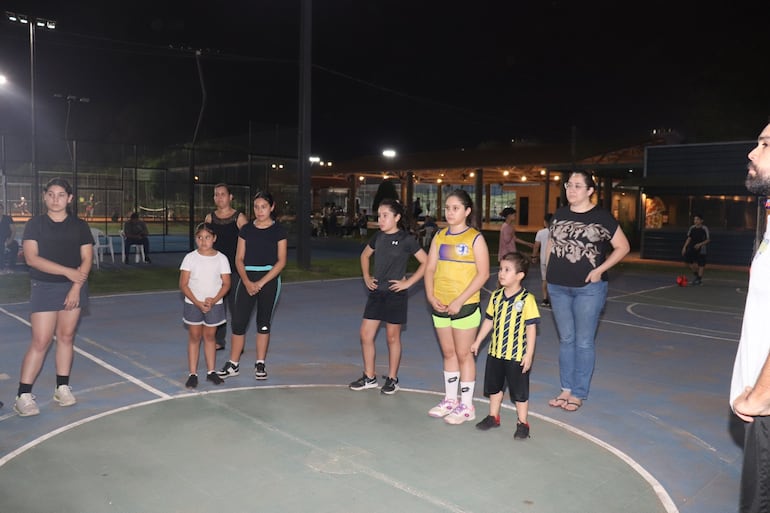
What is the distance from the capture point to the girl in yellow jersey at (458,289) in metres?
5.40

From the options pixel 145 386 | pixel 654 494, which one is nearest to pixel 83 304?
pixel 145 386

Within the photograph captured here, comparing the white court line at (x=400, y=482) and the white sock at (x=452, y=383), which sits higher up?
the white sock at (x=452, y=383)

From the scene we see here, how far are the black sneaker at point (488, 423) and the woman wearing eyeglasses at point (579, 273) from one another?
3.06ft

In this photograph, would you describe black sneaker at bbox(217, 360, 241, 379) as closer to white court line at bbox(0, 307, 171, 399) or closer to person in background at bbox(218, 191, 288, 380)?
person in background at bbox(218, 191, 288, 380)

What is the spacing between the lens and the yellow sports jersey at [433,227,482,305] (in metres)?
5.42

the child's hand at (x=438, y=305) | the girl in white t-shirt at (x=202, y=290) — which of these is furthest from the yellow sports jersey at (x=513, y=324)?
the girl in white t-shirt at (x=202, y=290)

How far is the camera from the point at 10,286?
13.7 meters

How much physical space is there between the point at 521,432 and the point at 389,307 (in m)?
1.73

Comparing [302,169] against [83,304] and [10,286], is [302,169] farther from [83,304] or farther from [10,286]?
[83,304]

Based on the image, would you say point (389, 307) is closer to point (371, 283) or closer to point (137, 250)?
→ point (371, 283)

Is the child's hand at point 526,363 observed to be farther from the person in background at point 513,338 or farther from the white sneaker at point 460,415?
the white sneaker at point 460,415

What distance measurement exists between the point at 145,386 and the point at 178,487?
100 inches

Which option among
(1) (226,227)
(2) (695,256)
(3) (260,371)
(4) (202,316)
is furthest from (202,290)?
(2) (695,256)

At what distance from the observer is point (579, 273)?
5.87m
